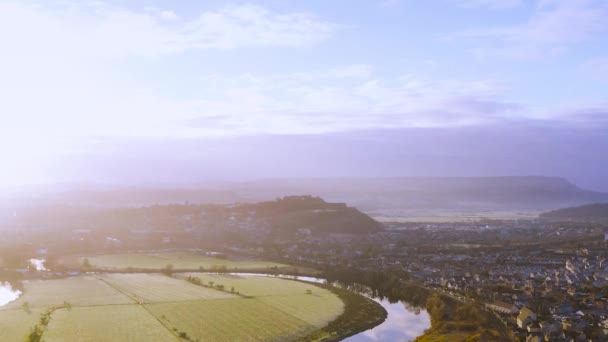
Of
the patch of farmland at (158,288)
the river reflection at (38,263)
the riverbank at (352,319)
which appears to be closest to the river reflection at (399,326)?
the riverbank at (352,319)

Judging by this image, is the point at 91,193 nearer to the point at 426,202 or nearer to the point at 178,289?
the point at 426,202

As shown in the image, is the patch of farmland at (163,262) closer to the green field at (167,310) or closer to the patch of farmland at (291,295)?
the patch of farmland at (291,295)

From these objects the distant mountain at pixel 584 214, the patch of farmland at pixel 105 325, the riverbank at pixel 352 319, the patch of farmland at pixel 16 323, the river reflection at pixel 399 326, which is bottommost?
the river reflection at pixel 399 326

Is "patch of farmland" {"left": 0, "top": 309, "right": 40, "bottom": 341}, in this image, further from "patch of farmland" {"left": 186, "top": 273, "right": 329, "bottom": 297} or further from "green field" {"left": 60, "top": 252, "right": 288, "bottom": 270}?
"green field" {"left": 60, "top": 252, "right": 288, "bottom": 270}

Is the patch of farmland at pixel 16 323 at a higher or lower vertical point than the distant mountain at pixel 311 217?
lower

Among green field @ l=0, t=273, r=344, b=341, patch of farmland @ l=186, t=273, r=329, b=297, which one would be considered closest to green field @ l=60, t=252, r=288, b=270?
patch of farmland @ l=186, t=273, r=329, b=297

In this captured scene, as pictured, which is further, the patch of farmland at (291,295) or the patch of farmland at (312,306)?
the patch of farmland at (291,295)
